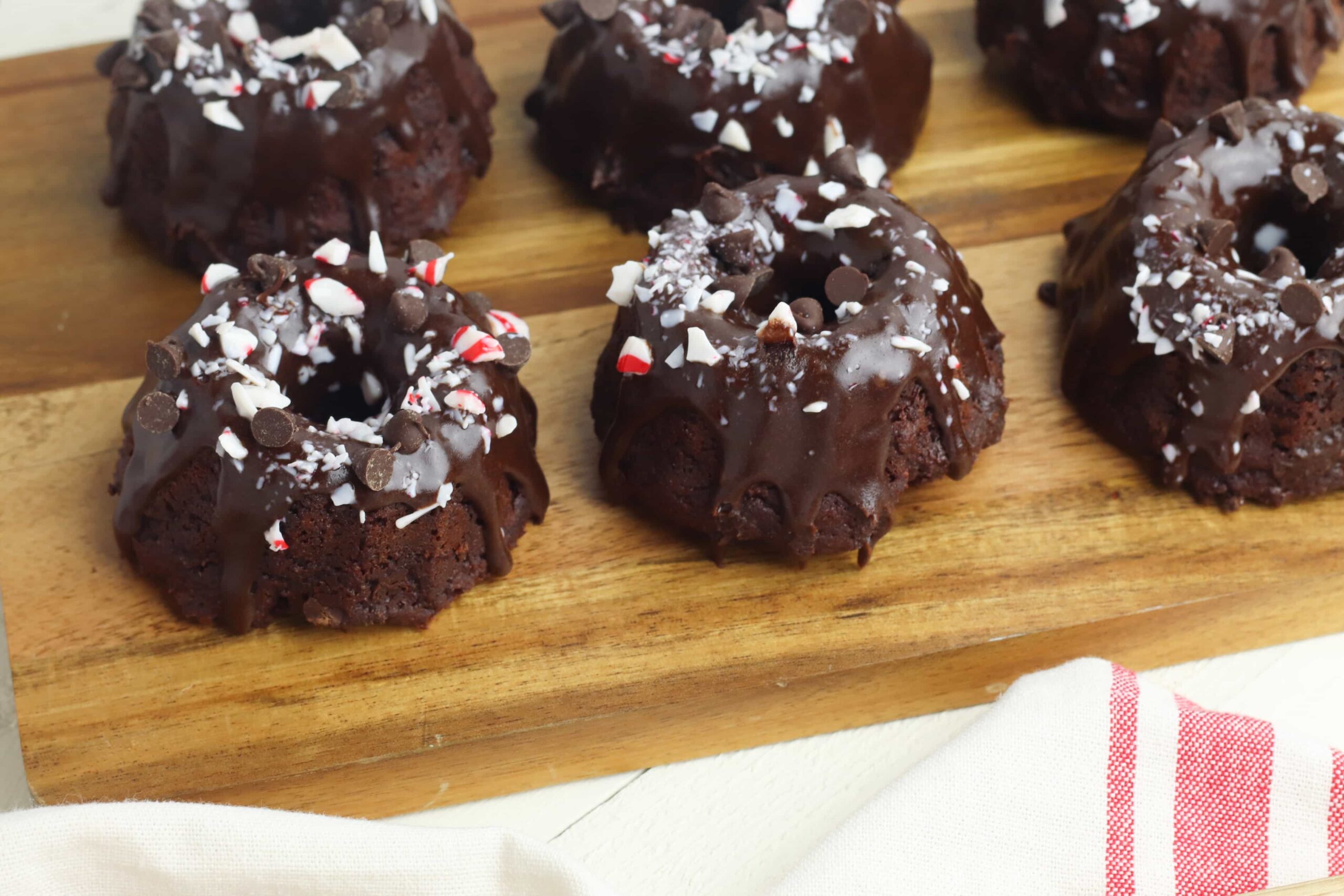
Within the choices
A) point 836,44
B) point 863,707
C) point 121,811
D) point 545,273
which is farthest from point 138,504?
point 836,44

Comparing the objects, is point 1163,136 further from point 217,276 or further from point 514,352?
point 217,276

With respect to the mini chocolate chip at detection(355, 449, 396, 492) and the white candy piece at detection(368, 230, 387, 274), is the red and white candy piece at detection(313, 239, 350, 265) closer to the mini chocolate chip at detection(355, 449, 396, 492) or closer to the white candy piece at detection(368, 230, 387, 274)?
the white candy piece at detection(368, 230, 387, 274)

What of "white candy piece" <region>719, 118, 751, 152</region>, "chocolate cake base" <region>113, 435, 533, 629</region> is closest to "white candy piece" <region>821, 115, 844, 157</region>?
"white candy piece" <region>719, 118, 751, 152</region>

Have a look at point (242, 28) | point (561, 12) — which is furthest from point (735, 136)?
point (242, 28)

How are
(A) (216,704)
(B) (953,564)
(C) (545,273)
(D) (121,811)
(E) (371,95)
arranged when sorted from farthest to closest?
1. (C) (545,273)
2. (E) (371,95)
3. (B) (953,564)
4. (A) (216,704)
5. (D) (121,811)

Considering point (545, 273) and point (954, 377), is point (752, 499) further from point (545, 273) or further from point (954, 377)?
point (545, 273)
